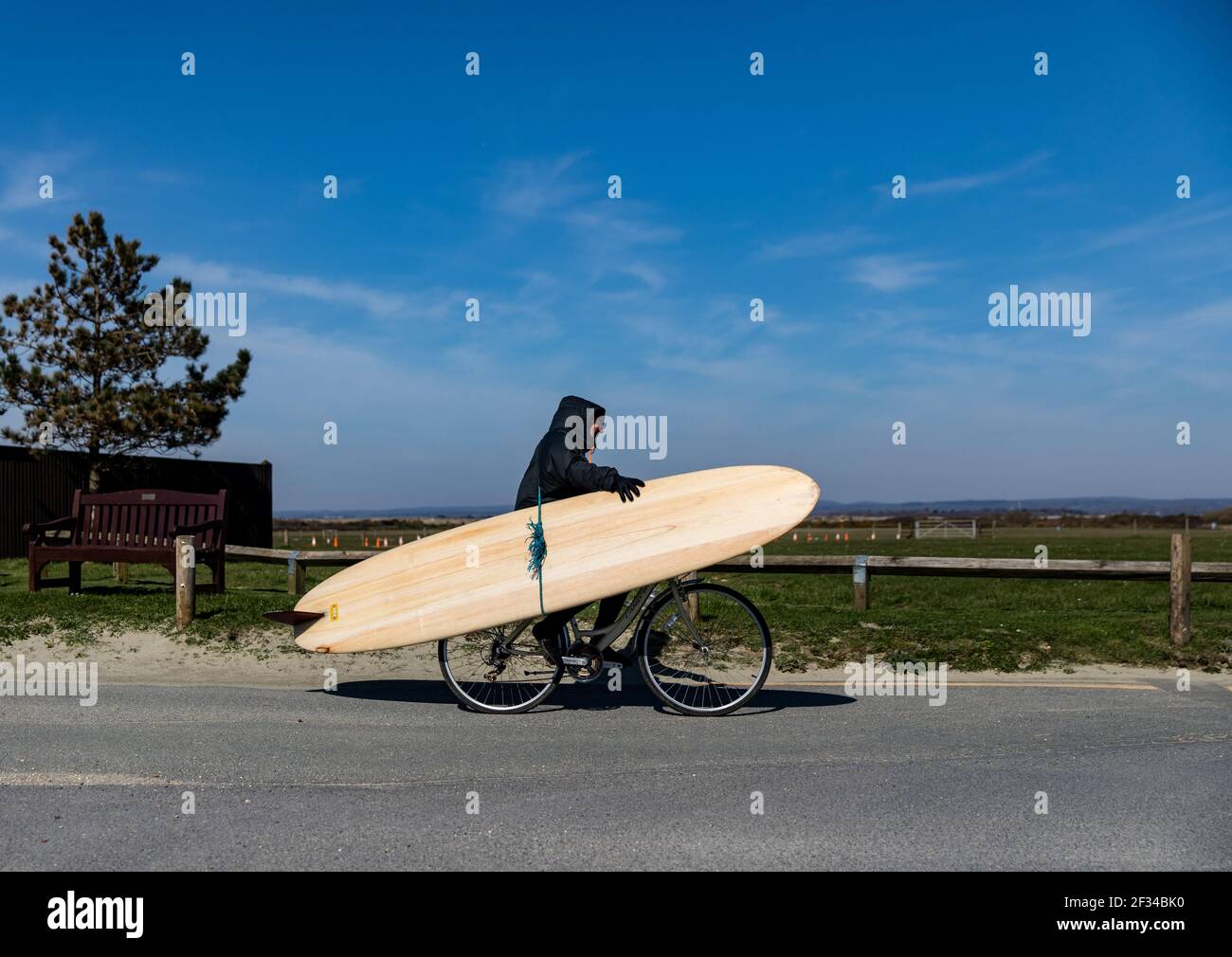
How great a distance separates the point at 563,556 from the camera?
6434 millimetres

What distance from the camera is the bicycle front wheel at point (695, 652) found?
20.6 feet

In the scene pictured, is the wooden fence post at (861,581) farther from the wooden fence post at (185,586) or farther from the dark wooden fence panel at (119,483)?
the dark wooden fence panel at (119,483)

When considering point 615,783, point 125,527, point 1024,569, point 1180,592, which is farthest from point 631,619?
point 125,527

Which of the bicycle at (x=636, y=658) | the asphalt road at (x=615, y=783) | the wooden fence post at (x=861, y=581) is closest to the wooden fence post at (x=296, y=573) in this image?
the asphalt road at (x=615, y=783)

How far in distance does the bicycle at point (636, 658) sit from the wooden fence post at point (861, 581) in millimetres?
3803

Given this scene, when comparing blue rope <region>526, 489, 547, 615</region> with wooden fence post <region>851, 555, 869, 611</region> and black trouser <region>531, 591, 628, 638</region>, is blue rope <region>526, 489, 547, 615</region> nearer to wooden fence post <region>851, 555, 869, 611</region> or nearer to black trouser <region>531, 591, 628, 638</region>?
black trouser <region>531, 591, 628, 638</region>

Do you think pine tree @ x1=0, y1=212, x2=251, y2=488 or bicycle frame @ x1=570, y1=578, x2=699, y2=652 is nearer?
bicycle frame @ x1=570, y1=578, x2=699, y2=652

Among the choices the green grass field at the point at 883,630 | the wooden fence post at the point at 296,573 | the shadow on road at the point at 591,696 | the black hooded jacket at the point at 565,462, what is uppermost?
the black hooded jacket at the point at 565,462

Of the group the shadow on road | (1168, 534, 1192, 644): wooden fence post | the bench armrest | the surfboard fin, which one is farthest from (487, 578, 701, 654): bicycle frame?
the bench armrest

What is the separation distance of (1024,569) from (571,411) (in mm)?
5784

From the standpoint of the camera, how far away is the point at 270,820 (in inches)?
163

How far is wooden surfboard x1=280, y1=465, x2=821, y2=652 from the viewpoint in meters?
6.34

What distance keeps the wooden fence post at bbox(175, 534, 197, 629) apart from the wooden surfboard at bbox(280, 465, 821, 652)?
286 cm
